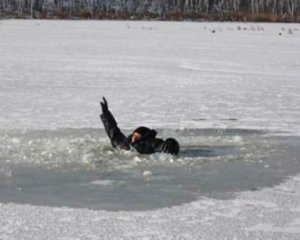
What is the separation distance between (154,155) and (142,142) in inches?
8.3

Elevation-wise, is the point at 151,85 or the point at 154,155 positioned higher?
the point at 154,155

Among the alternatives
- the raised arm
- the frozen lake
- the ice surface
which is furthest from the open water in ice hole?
the ice surface

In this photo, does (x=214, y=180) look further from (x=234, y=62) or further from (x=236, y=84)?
(x=234, y=62)

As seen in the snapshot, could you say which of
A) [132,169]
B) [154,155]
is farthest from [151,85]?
[132,169]

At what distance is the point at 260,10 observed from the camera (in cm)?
9675

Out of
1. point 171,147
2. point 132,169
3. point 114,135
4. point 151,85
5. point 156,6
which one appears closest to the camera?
point 132,169

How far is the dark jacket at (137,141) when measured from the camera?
8000 millimetres

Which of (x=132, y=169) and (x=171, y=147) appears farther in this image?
(x=171, y=147)

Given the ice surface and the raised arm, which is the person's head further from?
the ice surface

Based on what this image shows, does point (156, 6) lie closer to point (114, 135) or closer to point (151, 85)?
point (151, 85)

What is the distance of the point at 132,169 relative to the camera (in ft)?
24.0

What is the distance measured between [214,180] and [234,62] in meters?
16.9

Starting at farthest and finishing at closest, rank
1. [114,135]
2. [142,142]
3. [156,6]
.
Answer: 1. [156,6]
2. [114,135]
3. [142,142]

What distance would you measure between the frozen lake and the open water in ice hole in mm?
11
